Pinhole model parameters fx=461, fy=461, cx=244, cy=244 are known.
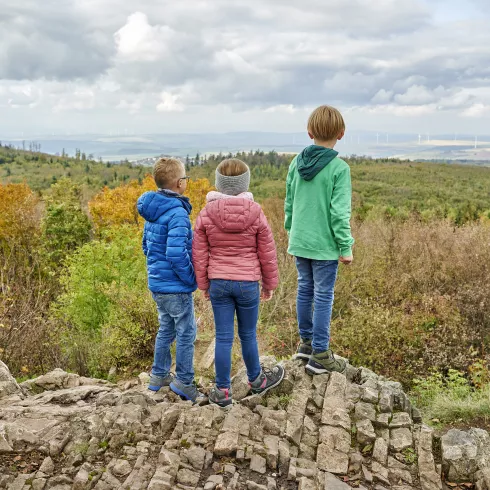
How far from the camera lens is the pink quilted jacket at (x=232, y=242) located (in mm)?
4129

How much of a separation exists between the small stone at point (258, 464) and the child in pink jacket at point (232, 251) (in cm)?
106

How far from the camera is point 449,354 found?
11.7 metres

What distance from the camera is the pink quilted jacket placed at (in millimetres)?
4129

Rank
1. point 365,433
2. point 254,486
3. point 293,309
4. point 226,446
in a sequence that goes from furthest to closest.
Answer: point 293,309
point 365,433
point 226,446
point 254,486

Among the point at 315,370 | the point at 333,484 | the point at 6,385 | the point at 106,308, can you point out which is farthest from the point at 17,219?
the point at 333,484

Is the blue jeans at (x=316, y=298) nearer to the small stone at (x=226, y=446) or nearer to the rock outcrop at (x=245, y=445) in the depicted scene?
the rock outcrop at (x=245, y=445)

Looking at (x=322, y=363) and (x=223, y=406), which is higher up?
(x=322, y=363)

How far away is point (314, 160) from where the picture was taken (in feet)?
14.6

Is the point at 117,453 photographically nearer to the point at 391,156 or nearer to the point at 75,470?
the point at 75,470

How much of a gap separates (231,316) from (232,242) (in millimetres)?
772

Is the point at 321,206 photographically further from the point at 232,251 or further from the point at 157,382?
the point at 157,382

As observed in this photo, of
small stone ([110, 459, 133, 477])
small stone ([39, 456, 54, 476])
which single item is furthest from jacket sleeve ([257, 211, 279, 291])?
small stone ([39, 456, 54, 476])

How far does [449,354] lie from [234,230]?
9.68 metres

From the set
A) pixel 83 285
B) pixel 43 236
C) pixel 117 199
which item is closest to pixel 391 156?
pixel 117 199
